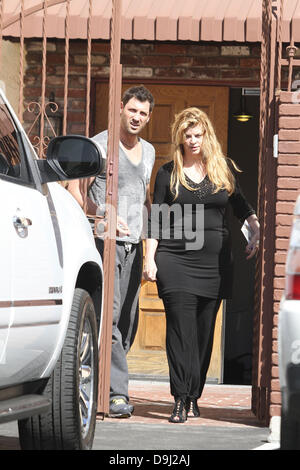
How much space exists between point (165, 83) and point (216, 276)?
145 inches

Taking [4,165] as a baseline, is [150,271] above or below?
below

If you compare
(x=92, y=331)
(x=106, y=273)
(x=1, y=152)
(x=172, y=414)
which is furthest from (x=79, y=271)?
(x=172, y=414)

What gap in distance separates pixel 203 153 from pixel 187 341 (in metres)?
1.27

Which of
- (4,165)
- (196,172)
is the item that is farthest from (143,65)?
(4,165)

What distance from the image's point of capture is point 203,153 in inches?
280

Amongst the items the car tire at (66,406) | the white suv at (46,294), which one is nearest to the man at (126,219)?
the white suv at (46,294)

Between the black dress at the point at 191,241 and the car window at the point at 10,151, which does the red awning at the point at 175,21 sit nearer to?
the black dress at the point at 191,241

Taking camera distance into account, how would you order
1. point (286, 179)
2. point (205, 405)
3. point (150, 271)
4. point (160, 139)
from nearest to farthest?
point (286, 179) → point (150, 271) → point (205, 405) → point (160, 139)

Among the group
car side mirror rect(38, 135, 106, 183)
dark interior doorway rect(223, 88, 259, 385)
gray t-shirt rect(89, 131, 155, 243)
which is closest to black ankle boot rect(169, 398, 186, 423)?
gray t-shirt rect(89, 131, 155, 243)

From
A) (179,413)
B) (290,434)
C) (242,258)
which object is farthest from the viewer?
(242,258)

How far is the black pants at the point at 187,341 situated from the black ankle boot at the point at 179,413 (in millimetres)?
59

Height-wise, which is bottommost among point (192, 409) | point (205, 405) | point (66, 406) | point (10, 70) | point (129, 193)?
point (205, 405)

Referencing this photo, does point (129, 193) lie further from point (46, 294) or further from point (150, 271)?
point (46, 294)

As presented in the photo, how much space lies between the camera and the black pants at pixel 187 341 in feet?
22.9
